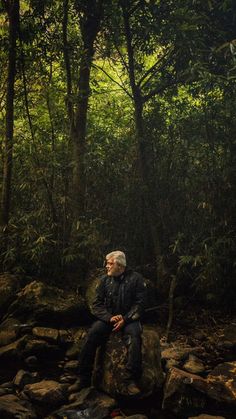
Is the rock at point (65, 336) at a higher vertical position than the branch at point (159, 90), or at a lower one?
lower

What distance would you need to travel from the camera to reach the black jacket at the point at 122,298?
5508 millimetres

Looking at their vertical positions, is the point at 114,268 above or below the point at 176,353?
above

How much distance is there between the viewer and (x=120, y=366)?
5.15 meters

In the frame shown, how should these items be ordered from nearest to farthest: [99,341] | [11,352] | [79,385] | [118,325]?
[79,385] → [118,325] → [99,341] → [11,352]

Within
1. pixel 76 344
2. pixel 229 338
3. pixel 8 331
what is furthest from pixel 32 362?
pixel 229 338

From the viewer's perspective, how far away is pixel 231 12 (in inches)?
328

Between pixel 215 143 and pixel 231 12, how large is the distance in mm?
2750

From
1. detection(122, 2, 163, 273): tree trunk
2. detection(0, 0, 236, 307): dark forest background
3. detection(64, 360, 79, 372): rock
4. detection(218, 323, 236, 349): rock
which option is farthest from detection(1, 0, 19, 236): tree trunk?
detection(218, 323, 236, 349): rock

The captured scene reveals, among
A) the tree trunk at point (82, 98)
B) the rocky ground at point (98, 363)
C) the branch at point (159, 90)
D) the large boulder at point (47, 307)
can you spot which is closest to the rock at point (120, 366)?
the rocky ground at point (98, 363)

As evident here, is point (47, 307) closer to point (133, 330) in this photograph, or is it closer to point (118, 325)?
point (118, 325)

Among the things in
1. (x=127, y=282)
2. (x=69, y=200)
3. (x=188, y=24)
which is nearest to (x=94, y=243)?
(x=69, y=200)

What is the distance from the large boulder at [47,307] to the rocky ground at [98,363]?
0.02 meters

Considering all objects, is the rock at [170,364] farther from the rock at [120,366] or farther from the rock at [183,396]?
the rock at [183,396]

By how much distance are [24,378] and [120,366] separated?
1.34 m
